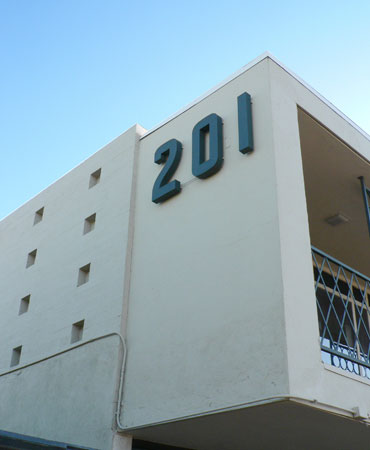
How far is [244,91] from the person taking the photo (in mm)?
7719

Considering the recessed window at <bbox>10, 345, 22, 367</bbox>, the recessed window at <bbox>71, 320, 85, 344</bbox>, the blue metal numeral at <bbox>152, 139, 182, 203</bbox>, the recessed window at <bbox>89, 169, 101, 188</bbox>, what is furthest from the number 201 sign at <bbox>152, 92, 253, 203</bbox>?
the recessed window at <bbox>10, 345, 22, 367</bbox>

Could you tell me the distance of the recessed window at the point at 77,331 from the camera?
28.9ft

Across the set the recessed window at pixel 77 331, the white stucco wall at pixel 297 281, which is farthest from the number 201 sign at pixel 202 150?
the recessed window at pixel 77 331

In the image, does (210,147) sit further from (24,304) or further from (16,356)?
(16,356)

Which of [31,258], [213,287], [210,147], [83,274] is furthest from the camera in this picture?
[31,258]

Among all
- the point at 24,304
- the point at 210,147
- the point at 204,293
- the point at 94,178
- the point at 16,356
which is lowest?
the point at 204,293

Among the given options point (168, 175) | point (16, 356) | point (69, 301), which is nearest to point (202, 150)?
point (168, 175)

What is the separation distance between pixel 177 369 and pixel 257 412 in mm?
1179

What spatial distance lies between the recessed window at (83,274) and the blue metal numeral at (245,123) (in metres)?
3.48

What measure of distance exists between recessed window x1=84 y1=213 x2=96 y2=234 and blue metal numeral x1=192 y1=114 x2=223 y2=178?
2607mm

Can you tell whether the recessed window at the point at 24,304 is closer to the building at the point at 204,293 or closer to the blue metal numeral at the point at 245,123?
the building at the point at 204,293

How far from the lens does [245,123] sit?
7.27 meters

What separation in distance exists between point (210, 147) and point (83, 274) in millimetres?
3186

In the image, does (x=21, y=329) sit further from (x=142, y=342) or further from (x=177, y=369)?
(x=177, y=369)
